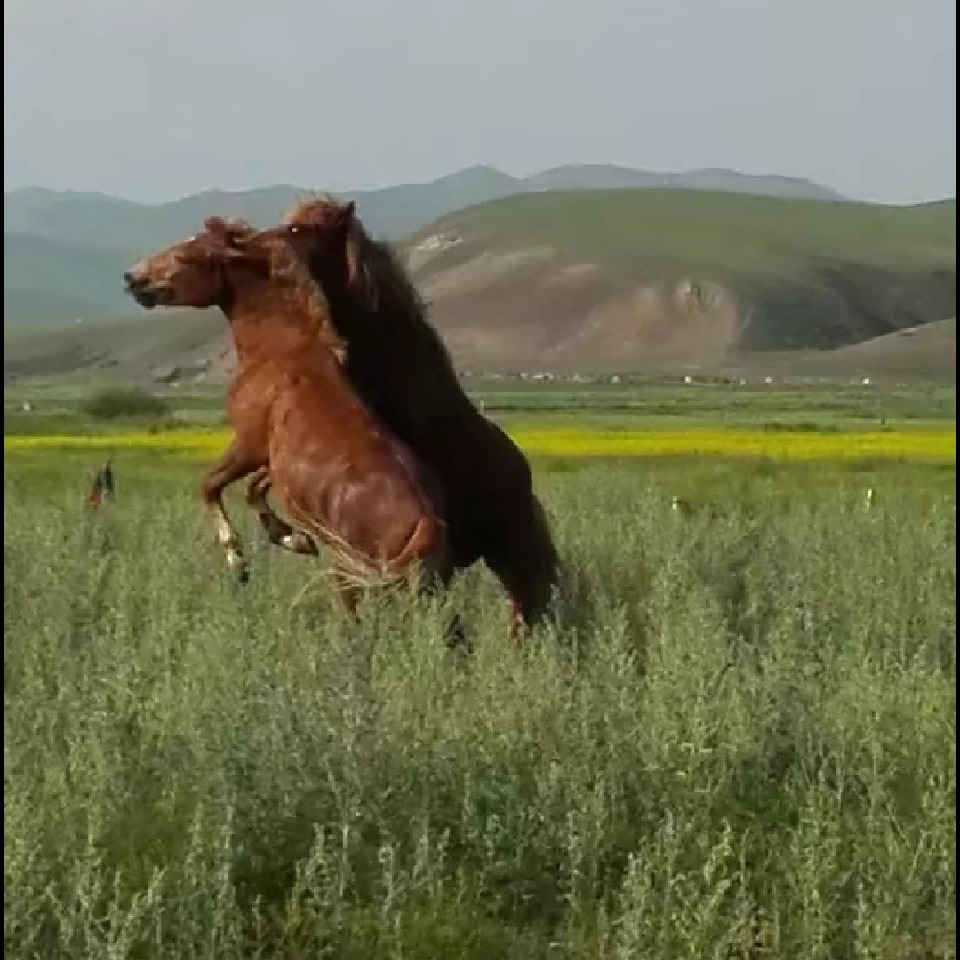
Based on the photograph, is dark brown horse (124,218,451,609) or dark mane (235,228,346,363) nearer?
dark brown horse (124,218,451,609)

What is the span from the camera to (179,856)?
4793mm

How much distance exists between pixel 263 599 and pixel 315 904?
10.6 ft

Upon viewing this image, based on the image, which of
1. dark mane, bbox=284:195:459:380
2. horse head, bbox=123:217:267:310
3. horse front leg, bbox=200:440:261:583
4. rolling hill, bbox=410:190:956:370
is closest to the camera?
dark mane, bbox=284:195:459:380

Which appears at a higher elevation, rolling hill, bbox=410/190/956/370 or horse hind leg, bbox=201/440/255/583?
rolling hill, bbox=410/190/956/370

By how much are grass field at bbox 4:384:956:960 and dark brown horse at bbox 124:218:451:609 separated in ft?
0.91

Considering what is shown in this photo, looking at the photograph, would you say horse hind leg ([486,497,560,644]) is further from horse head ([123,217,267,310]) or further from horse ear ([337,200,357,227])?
horse head ([123,217,267,310])

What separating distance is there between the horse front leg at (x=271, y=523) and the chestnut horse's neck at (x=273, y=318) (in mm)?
548

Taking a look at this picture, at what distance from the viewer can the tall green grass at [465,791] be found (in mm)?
4543

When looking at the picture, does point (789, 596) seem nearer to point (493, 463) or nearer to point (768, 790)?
point (493, 463)

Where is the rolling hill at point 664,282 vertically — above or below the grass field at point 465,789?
above

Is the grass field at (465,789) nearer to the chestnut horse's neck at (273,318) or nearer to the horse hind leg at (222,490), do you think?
the horse hind leg at (222,490)

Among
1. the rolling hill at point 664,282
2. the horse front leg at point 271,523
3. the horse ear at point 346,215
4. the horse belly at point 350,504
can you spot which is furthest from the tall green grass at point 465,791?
the rolling hill at point 664,282

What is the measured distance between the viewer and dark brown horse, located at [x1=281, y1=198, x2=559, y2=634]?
773cm

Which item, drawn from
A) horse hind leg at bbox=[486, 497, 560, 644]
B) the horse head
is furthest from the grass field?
the horse head
